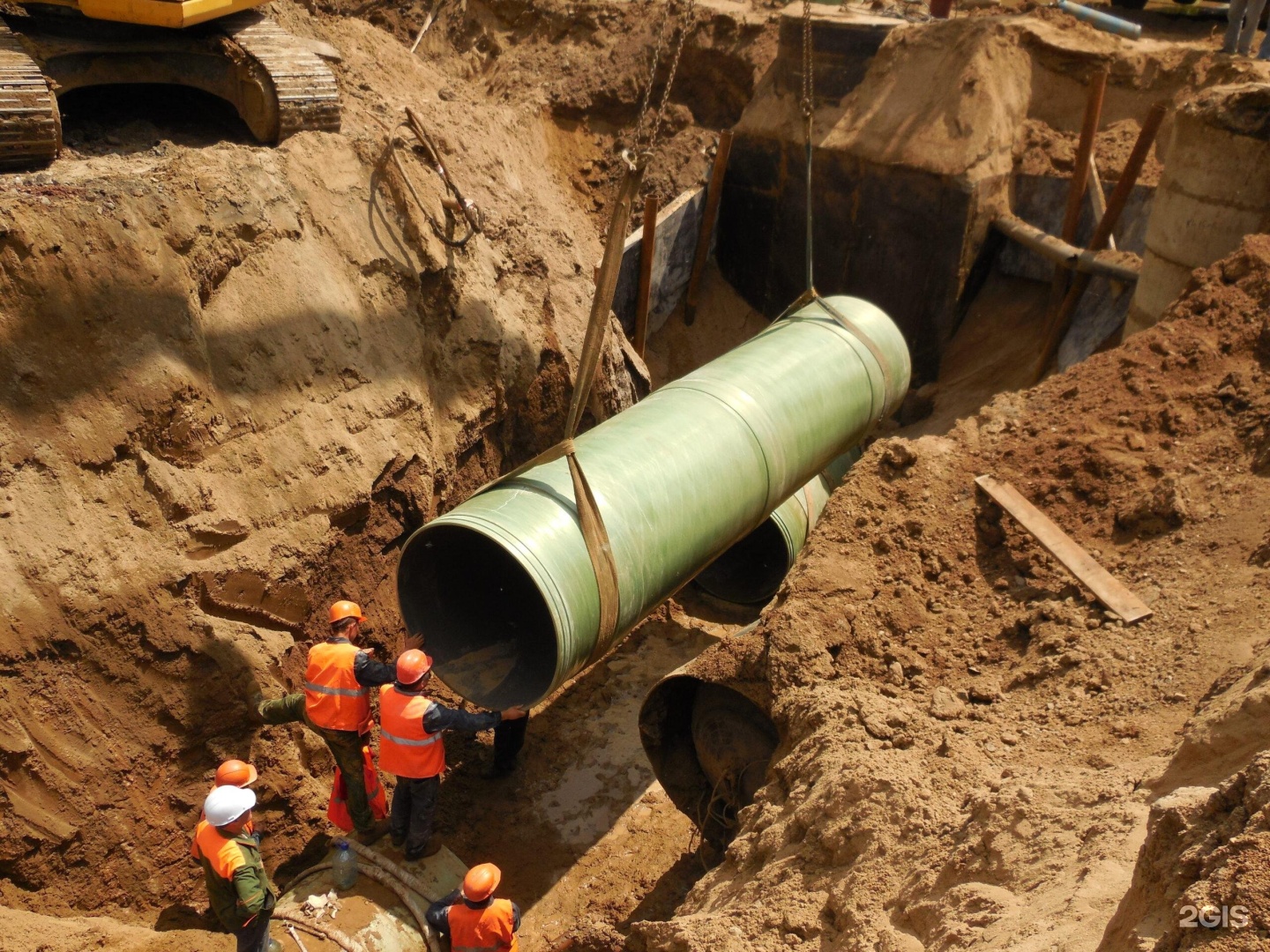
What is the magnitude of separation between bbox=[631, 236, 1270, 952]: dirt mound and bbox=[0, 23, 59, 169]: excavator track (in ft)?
16.4

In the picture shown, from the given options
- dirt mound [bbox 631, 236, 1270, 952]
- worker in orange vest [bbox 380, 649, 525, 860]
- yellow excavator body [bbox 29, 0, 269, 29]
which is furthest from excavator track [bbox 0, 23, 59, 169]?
dirt mound [bbox 631, 236, 1270, 952]

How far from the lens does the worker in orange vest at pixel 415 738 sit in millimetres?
5309

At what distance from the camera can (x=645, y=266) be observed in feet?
36.1

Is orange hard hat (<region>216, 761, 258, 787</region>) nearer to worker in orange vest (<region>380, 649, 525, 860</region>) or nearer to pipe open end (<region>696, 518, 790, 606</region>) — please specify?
worker in orange vest (<region>380, 649, 525, 860</region>)

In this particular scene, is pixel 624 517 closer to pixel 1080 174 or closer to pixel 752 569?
pixel 752 569

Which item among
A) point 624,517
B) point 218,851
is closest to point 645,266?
point 624,517

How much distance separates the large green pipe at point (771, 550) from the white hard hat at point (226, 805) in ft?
12.6

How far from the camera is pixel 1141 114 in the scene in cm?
1097

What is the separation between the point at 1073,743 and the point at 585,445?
279 centimetres

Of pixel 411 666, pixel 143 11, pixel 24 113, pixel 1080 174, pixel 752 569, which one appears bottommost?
pixel 752 569

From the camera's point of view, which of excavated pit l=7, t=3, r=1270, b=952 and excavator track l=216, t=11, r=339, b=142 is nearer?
excavated pit l=7, t=3, r=1270, b=952

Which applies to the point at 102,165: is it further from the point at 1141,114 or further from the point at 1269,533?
the point at 1141,114

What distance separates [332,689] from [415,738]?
1.67ft

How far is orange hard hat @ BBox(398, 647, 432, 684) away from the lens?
5246 millimetres
